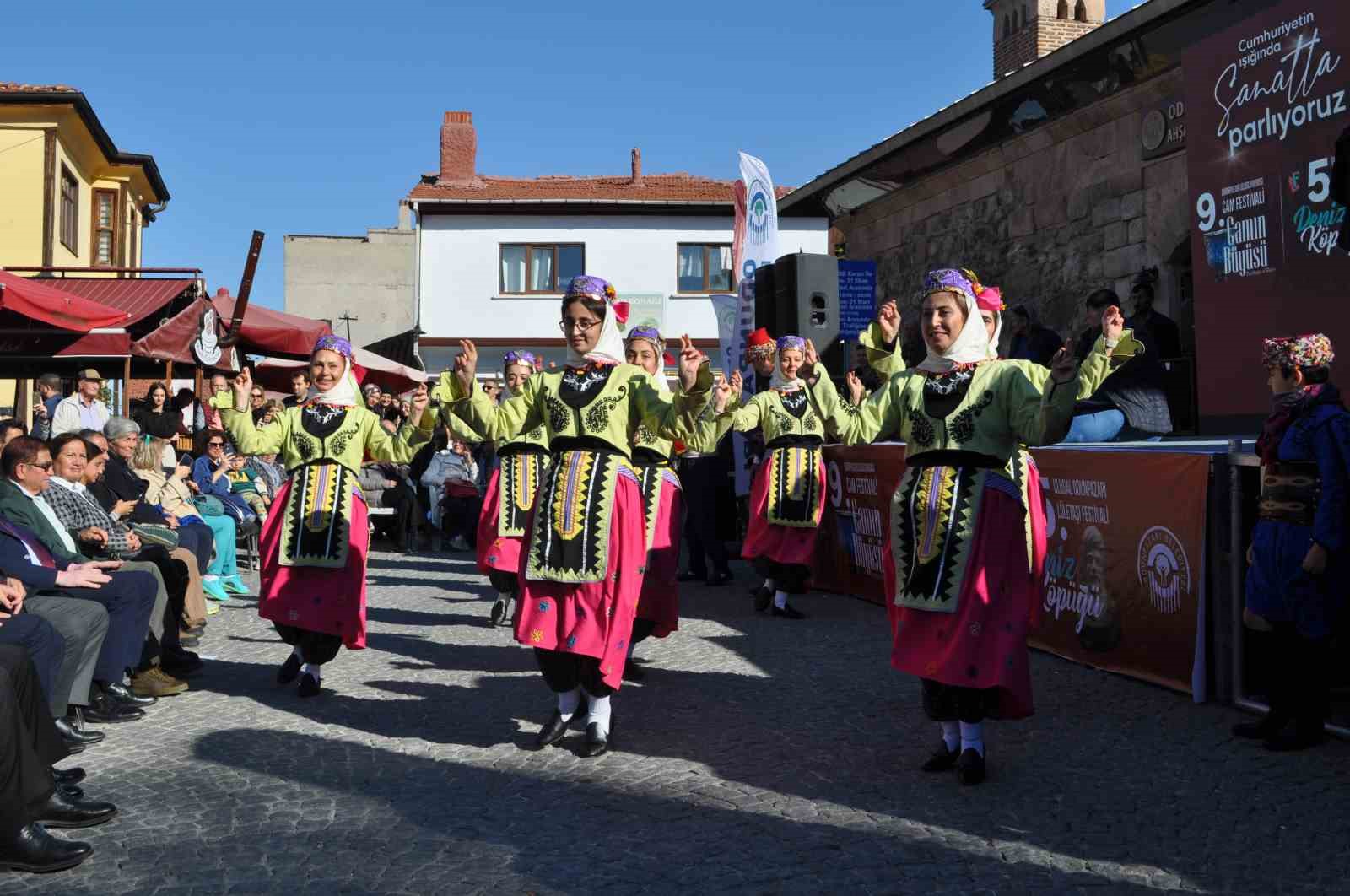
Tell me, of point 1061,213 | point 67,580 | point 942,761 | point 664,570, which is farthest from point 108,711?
point 1061,213

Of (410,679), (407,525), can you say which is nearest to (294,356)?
(407,525)

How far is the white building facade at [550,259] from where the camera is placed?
31609 mm

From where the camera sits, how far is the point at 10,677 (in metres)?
4.00

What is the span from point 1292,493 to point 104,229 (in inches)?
1080

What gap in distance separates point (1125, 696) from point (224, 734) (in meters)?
4.41

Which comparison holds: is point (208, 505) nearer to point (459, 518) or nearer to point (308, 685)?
point (459, 518)

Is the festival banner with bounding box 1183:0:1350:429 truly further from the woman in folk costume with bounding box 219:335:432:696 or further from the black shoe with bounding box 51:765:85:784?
the black shoe with bounding box 51:765:85:784

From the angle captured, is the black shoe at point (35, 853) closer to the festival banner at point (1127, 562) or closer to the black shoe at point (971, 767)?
the black shoe at point (971, 767)

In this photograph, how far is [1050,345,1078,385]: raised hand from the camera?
179 inches

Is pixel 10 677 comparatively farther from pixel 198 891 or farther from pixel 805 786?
pixel 805 786

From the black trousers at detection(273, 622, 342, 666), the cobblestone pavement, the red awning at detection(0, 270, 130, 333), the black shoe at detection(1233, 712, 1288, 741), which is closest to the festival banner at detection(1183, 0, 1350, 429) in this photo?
the cobblestone pavement

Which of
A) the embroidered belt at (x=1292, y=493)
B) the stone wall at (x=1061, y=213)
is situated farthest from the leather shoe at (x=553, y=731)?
the stone wall at (x=1061, y=213)

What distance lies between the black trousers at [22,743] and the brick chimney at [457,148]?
32807 millimetres

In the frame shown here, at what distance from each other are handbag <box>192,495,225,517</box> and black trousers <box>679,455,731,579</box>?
14.1 feet
